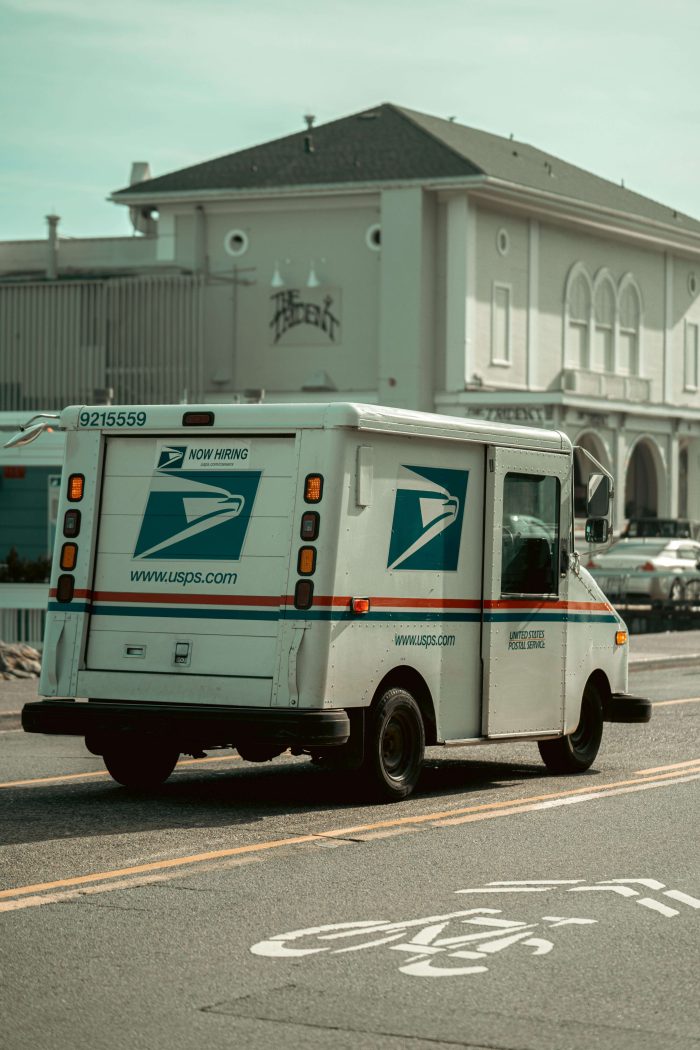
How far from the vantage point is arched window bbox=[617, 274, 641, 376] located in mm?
58000

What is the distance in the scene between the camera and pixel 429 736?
12180mm

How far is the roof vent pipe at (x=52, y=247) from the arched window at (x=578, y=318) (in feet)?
51.3

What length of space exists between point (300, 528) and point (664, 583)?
27.8 metres

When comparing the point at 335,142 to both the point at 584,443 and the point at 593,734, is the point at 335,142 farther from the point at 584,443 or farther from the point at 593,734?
the point at 593,734

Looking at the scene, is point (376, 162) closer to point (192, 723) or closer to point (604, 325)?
point (604, 325)

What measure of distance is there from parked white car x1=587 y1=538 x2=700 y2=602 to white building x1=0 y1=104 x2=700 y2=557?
11.1 metres

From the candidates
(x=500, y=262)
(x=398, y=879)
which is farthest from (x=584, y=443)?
(x=398, y=879)

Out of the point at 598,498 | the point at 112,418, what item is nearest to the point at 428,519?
the point at 598,498

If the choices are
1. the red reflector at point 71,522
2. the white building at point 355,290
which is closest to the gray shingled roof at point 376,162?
the white building at point 355,290

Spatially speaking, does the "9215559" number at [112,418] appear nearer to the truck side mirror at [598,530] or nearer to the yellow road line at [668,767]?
the truck side mirror at [598,530]

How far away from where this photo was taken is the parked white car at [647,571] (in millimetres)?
38219

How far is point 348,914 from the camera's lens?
8.12 meters

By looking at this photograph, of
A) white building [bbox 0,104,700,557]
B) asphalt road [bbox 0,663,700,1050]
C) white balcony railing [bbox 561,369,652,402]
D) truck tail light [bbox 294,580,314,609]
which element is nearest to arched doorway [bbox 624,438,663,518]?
white balcony railing [bbox 561,369,652,402]

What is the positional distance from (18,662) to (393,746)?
11133 millimetres
